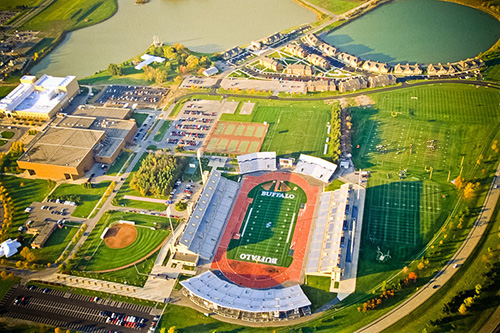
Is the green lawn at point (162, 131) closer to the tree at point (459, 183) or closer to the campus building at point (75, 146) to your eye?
the campus building at point (75, 146)

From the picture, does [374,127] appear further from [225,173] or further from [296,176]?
[225,173]

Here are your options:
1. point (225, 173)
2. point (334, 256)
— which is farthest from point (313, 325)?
point (225, 173)

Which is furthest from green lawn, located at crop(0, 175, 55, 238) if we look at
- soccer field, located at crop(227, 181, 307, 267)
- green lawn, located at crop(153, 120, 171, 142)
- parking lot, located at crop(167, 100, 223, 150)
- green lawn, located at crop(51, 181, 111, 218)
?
soccer field, located at crop(227, 181, 307, 267)

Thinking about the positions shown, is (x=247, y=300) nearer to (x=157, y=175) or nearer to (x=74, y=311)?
(x=74, y=311)

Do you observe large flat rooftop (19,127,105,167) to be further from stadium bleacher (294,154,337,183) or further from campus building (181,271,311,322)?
stadium bleacher (294,154,337,183)

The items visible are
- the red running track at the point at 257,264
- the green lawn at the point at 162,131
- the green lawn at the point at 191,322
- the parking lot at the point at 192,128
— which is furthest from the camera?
the green lawn at the point at 162,131

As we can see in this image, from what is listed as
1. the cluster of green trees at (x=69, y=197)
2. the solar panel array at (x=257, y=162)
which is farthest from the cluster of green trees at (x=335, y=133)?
the cluster of green trees at (x=69, y=197)

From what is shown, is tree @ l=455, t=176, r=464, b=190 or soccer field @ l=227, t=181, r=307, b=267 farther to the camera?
tree @ l=455, t=176, r=464, b=190
